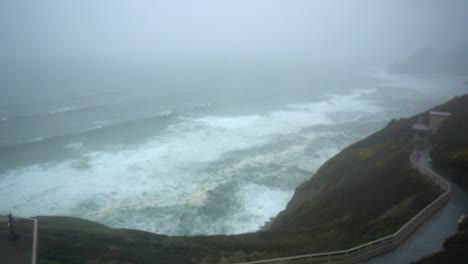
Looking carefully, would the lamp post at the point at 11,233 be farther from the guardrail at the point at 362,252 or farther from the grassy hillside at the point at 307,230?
the guardrail at the point at 362,252

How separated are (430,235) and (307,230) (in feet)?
23.4

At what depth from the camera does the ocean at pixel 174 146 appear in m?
34.3

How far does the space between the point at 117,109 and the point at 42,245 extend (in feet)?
205

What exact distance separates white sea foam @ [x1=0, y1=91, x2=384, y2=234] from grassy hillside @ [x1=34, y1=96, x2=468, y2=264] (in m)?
6.81

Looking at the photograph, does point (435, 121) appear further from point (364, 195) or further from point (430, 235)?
point (430, 235)

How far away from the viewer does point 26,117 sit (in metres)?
66.3

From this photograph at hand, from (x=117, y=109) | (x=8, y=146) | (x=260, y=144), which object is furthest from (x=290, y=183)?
(x=117, y=109)

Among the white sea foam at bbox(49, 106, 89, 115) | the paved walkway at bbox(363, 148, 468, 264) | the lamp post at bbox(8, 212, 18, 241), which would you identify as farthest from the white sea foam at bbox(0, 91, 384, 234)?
the white sea foam at bbox(49, 106, 89, 115)

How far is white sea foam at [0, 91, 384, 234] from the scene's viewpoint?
33.2m

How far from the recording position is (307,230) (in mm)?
20203

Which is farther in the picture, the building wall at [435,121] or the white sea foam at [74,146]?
the white sea foam at [74,146]

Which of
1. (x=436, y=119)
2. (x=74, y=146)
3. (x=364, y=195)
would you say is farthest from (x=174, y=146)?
(x=436, y=119)

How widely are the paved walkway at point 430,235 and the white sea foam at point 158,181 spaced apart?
57.5ft

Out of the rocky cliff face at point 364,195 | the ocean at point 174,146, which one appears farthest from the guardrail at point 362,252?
the ocean at point 174,146
